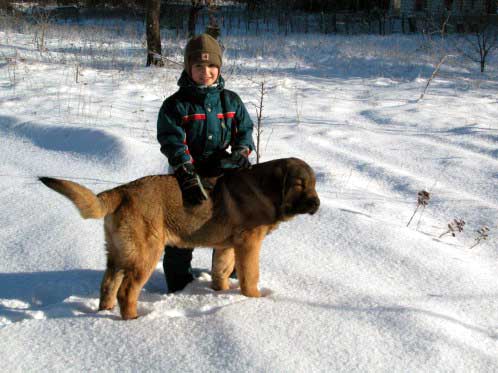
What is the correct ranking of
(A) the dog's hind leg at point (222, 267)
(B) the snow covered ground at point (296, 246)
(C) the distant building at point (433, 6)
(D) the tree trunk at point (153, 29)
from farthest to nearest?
(C) the distant building at point (433, 6)
(D) the tree trunk at point (153, 29)
(A) the dog's hind leg at point (222, 267)
(B) the snow covered ground at point (296, 246)

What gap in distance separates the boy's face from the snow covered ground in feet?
4.70

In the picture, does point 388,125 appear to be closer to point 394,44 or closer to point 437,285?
point 437,285

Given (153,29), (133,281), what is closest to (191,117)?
(133,281)

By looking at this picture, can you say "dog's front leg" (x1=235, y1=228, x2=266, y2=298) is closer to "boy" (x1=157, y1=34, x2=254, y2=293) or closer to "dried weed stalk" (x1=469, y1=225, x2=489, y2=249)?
"boy" (x1=157, y1=34, x2=254, y2=293)

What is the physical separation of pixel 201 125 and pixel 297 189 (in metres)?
0.79

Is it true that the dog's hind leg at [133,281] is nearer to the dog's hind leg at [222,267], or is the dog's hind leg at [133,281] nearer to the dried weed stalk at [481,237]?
the dog's hind leg at [222,267]

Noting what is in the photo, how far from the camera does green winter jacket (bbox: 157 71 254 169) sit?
3.06 metres

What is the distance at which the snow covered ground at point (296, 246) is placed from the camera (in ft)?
8.11

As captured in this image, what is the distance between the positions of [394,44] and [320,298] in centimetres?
1763

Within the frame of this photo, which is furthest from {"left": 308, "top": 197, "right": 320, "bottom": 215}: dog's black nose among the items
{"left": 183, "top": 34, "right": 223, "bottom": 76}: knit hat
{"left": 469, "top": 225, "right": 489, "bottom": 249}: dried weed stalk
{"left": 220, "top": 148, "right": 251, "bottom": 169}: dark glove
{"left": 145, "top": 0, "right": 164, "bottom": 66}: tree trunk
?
{"left": 145, "top": 0, "right": 164, "bottom": 66}: tree trunk

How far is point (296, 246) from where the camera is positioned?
157 inches

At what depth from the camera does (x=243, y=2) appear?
115 feet

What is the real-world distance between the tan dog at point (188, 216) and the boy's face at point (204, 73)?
630mm

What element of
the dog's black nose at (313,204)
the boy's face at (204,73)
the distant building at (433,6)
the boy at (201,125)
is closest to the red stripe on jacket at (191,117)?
the boy at (201,125)
